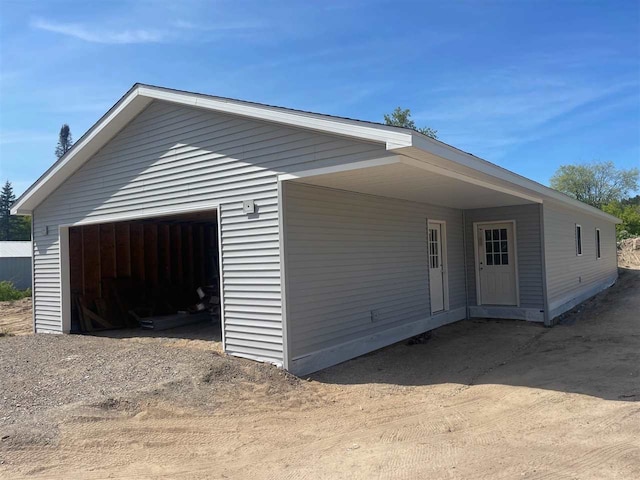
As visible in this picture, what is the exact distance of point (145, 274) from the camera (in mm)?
12508

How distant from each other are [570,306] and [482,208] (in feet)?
12.0

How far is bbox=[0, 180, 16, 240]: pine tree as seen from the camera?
2359 inches

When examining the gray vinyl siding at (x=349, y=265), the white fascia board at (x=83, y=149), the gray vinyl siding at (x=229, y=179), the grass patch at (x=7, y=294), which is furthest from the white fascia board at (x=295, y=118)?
the grass patch at (x=7, y=294)

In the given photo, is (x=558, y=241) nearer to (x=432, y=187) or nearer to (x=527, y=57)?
(x=527, y=57)

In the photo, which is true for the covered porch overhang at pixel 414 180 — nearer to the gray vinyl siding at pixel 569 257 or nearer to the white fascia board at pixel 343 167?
the white fascia board at pixel 343 167

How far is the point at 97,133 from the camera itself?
8.86 metres

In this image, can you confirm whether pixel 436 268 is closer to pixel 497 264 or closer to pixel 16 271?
pixel 497 264

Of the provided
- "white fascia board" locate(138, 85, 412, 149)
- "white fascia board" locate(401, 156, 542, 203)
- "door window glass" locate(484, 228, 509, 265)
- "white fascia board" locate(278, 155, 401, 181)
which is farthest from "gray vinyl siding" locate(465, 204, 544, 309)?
"white fascia board" locate(138, 85, 412, 149)

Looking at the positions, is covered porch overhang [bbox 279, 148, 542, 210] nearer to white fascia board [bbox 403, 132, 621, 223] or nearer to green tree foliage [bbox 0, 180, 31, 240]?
white fascia board [bbox 403, 132, 621, 223]

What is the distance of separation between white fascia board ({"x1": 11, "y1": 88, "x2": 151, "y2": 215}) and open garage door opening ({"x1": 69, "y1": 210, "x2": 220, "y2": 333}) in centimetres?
109

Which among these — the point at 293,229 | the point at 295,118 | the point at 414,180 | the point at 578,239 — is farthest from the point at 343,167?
the point at 578,239

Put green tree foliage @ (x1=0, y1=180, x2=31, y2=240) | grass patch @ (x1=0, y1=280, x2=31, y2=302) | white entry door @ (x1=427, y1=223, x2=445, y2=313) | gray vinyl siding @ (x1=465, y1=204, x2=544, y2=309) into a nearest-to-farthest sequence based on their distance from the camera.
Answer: white entry door @ (x1=427, y1=223, x2=445, y2=313) < gray vinyl siding @ (x1=465, y1=204, x2=544, y2=309) < grass patch @ (x1=0, y1=280, x2=31, y2=302) < green tree foliage @ (x1=0, y1=180, x2=31, y2=240)

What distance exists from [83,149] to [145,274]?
4.21 metres

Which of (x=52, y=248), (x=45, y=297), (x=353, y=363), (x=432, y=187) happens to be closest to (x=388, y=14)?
(x=432, y=187)
